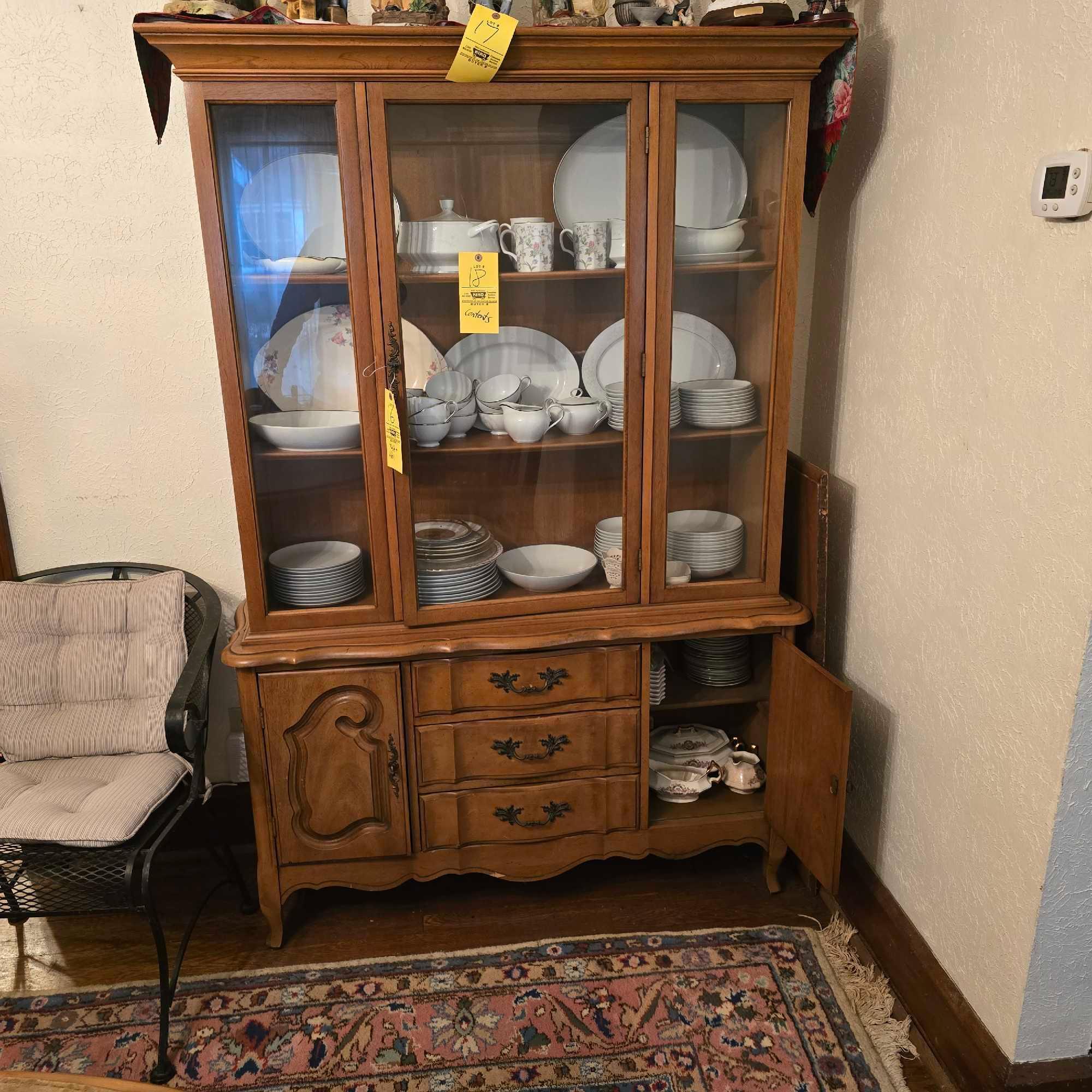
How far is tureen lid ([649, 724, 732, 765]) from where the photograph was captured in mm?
2201

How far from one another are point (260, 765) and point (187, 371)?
885 mm

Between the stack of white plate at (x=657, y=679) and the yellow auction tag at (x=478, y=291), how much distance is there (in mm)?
814

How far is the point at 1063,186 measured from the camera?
131cm

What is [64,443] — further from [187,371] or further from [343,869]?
[343,869]

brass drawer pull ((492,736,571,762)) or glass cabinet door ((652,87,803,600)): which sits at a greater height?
glass cabinet door ((652,87,803,600))

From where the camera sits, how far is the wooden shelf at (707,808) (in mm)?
2102

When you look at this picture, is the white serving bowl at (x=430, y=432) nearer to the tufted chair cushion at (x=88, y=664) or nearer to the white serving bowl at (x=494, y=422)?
the white serving bowl at (x=494, y=422)

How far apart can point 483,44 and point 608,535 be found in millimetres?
942

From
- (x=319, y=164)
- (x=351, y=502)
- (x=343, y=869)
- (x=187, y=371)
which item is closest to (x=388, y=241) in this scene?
(x=319, y=164)

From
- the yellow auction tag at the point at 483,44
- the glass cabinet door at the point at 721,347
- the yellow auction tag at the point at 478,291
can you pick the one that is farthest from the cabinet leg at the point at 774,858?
the yellow auction tag at the point at 483,44

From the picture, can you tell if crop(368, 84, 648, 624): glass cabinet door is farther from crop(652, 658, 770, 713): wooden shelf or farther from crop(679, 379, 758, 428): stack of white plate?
crop(652, 658, 770, 713): wooden shelf

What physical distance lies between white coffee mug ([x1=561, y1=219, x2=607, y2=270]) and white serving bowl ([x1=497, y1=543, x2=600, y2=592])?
58 centimetres

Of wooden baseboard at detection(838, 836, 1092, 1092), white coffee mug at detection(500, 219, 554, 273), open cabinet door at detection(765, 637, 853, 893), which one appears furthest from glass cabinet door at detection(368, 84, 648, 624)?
wooden baseboard at detection(838, 836, 1092, 1092)

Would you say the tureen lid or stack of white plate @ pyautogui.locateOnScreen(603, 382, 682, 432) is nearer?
stack of white plate @ pyautogui.locateOnScreen(603, 382, 682, 432)
